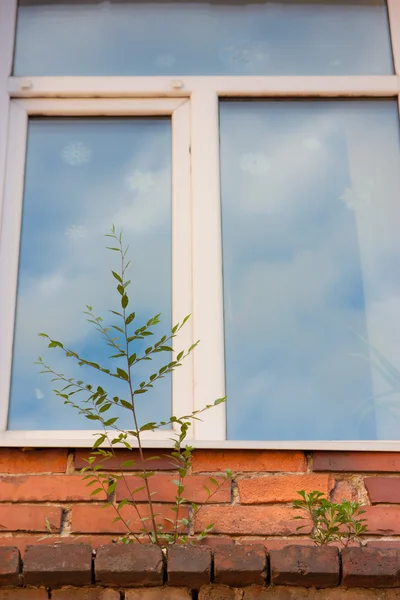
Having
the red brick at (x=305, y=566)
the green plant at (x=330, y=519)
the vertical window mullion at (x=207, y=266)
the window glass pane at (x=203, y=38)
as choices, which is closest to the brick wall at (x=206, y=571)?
the red brick at (x=305, y=566)

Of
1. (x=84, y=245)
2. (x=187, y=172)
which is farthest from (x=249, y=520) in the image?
(x=187, y=172)

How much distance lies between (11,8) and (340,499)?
1997mm

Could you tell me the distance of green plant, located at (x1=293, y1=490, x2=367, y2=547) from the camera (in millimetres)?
2355

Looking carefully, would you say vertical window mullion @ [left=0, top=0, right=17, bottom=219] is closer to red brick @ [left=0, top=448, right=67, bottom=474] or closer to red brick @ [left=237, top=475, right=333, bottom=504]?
red brick @ [left=0, top=448, right=67, bottom=474]

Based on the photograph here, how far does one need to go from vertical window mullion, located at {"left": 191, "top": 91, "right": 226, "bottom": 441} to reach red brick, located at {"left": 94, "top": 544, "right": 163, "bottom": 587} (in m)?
0.54

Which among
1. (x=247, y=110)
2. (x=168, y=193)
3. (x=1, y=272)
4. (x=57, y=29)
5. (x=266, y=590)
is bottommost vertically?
(x=266, y=590)

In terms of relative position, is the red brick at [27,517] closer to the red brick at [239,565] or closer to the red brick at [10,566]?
the red brick at [10,566]

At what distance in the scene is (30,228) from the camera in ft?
10.0

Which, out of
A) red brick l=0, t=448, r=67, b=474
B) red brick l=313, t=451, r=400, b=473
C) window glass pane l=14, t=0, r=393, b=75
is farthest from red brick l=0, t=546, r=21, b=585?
window glass pane l=14, t=0, r=393, b=75

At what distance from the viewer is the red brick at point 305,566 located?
7.29 feet

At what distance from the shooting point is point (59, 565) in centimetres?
224

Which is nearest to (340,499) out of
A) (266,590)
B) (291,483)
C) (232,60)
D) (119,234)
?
(291,483)

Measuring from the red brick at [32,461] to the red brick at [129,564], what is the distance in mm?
461

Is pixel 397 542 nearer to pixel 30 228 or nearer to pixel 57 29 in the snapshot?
pixel 30 228
